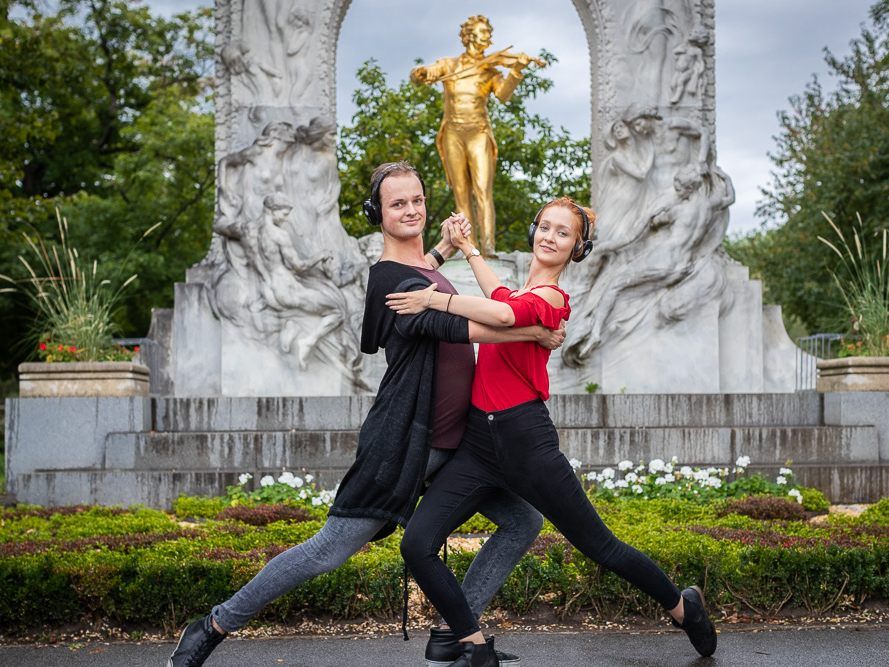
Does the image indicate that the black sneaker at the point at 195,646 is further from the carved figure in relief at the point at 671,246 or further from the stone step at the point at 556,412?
the carved figure in relief at the point at 671,246

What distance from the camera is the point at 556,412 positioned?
1060 centimetres

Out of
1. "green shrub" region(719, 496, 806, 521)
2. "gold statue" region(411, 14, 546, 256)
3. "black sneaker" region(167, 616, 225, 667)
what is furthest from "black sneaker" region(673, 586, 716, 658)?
"gold statue" region(411, 14, 546, 256)

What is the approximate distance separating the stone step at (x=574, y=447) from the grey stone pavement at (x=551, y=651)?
4.56 m

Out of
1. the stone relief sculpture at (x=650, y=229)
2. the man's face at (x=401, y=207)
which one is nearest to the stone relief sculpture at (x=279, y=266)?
the stone relief sculpture at (x=650, y=229)

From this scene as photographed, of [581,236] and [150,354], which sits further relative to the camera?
[150,354]

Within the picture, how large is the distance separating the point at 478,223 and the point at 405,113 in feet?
38.9

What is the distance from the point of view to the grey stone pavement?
15.4 ft

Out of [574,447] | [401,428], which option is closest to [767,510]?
[574,447]

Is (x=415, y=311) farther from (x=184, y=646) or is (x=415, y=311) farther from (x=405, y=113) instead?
(x=405, y=113)

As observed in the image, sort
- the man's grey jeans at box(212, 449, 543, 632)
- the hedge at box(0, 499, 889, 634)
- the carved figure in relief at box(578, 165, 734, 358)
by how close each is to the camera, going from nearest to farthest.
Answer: the man's grey jeans at box(212, 449, 543, 632) → the hedge at box(0, 499, 889, 634) → the carved figure in relief at box(578, 165, 734, 358)

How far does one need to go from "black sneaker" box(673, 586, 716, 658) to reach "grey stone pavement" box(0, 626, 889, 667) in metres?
0.07

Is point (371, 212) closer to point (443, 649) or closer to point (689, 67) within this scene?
point (443, 649)

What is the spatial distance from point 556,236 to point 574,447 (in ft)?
18.9

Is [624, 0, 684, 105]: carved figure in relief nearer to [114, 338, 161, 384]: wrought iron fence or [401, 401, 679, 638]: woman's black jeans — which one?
[114, 338, 161, 384]: wrought iron fence
